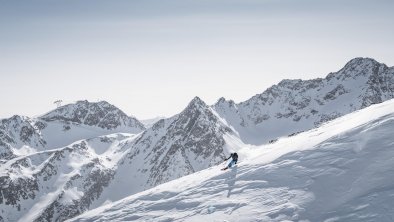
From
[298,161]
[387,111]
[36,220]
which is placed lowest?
[36,220]

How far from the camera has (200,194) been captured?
22.7 meters

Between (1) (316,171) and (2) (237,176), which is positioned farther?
(2) (237,176)

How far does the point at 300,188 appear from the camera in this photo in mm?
19078

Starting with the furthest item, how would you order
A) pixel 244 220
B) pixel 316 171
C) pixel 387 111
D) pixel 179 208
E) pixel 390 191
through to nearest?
pixel 387 111
pixel 179 208
pixel 316 171
pixel 244 220
pixel 390 191

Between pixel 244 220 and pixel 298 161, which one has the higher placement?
pixel 298 161

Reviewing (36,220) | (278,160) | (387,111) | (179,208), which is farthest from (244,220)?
(36,220)

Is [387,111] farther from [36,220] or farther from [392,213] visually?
[36,220]

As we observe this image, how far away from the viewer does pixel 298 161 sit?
73.4ft

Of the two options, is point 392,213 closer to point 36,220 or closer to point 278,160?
point 278,160

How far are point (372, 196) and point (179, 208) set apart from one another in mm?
10260

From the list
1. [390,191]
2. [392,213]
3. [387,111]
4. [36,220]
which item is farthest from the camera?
[36,220]

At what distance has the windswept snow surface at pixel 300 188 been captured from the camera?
1650cm

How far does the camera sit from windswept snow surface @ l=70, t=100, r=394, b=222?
16500 mm

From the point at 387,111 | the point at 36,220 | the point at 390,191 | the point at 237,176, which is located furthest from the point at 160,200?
the point at 36,220
